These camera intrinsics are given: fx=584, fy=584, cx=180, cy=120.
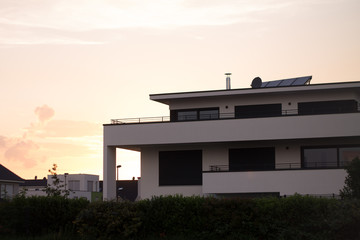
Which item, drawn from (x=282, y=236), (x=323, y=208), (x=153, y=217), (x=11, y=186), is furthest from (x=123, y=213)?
(x=11, y=186)

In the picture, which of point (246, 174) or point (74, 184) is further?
point (74, 184)

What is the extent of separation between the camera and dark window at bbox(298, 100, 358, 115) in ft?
113

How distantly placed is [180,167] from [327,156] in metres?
8.83

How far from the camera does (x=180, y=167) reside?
118 ft

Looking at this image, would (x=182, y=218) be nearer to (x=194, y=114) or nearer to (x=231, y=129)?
(x=231, y=129)

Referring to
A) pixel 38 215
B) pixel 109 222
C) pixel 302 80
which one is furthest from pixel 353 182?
pixel 302 80

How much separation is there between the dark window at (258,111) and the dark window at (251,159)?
2.15 meters

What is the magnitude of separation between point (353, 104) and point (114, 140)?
14.5m

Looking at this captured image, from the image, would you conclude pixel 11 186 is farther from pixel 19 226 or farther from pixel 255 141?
pixel 19 226

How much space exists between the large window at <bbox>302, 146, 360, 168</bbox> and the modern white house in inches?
2.3

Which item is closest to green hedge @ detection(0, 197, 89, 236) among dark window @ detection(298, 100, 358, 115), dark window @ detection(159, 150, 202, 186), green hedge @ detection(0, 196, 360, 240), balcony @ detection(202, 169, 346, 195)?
green hedge @ detection(0, 196, 360, 240)

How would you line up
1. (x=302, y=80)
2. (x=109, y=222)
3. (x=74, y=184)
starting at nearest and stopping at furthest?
1. (x=109, y=222)
2. (x=302, y=80)
3. (x=74, y=184)

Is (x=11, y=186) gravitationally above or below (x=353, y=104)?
below

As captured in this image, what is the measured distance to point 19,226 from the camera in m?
21.9
